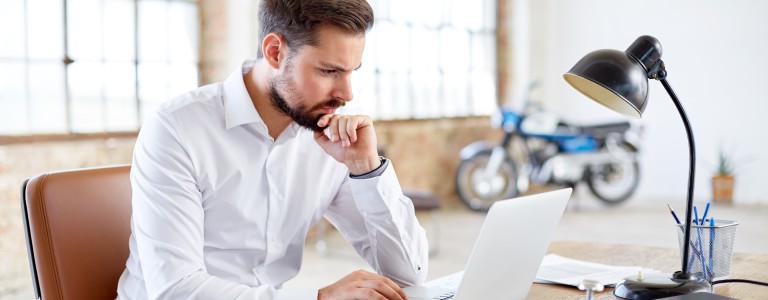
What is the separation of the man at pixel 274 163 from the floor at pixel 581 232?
2.49 metres

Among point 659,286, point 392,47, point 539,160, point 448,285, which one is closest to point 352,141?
point 448,285

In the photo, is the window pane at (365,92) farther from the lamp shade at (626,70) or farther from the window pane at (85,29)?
the lamp shade at (626,70)

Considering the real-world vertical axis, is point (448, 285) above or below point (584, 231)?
above

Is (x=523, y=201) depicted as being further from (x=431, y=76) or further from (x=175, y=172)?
(x=431, y=76)

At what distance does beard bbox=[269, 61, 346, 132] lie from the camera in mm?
1748

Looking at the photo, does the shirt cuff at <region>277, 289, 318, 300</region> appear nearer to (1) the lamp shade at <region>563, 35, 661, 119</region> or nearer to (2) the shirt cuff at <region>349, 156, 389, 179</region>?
(2) the shirt cuff at <region>349, 156, 389, 179</region>

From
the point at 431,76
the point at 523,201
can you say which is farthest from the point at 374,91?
the point at 523,201

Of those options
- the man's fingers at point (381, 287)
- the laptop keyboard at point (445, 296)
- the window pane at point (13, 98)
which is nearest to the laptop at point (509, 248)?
the laptop keyboard at point (445, 296)

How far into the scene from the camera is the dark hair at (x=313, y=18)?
5.60 ft

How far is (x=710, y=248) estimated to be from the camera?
5.37 ft

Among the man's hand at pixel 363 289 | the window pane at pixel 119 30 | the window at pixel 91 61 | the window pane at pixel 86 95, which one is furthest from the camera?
the window pane at pixel 119 30

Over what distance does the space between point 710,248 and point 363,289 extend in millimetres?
706

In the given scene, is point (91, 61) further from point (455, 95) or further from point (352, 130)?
point (455, 95)

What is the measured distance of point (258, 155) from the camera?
1.81 meters
